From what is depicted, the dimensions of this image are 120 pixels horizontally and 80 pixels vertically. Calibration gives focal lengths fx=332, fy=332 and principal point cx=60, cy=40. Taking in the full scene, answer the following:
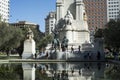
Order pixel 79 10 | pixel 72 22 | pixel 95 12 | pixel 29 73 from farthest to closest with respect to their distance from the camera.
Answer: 1. pixel 95 12
2. pixel 79 10
3. pixel 72 22
4. pixel 29 73

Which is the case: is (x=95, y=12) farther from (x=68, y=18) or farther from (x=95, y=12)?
(x=68, y=18)

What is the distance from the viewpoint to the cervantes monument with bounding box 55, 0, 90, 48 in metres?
72.2

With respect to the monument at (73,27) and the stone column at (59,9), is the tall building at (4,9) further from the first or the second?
the monument at (73,27)

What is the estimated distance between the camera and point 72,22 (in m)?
73.5

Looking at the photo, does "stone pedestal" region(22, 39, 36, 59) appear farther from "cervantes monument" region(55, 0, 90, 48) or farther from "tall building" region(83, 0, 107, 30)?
"tall building" region(83, 0, 107, 30)

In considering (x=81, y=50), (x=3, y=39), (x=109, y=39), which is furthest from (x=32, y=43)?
(x=109, y=39)

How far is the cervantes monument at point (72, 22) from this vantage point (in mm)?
72188

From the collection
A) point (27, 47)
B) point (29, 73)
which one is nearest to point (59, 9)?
point (27, 47)

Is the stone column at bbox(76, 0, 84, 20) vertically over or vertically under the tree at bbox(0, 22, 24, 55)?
over

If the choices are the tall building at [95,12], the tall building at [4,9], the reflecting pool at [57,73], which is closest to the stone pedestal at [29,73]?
the reflecting pool at [57,73]

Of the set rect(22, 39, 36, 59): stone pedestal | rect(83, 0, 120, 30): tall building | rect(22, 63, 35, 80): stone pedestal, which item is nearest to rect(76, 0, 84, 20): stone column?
rect(22, 39, 36, 59): stone pedestal

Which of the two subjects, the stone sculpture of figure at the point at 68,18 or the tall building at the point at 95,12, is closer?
the stone sculpture of figure at the point at 68,18

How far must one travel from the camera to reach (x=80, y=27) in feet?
242

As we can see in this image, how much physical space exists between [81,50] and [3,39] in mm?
15816
